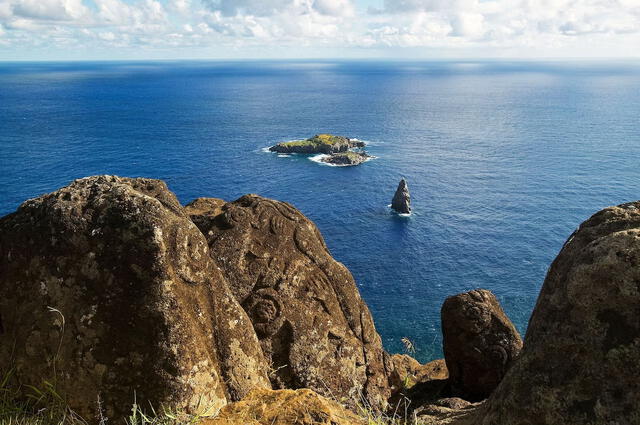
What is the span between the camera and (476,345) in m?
16.3

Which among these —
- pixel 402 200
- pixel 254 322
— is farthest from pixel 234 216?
pixel 402 200

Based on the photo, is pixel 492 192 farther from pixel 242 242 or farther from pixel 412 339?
pixel 242 242

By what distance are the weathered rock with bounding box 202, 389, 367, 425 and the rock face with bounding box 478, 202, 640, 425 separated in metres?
2.75

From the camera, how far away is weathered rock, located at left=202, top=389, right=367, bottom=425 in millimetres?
8414

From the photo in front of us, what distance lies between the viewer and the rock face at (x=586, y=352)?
6426 mm

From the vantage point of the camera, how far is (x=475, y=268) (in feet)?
251

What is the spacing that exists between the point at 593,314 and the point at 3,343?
11.3 m

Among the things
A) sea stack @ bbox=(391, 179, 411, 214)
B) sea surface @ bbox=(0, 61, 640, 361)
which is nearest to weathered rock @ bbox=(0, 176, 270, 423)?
sea surface @ bbox=(0, 61, 640, 361)

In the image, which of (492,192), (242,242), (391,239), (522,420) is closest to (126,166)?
(391,239)

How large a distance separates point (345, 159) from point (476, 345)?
119381mm

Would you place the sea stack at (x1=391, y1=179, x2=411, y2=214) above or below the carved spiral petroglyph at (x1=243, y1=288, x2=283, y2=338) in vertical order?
below

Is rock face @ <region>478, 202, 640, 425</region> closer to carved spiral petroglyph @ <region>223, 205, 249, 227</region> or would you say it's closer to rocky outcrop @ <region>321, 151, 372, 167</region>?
carved spiral petroglyph @ <region>223, 205, 249, 227</region>

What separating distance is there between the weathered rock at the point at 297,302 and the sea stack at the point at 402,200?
271 ft

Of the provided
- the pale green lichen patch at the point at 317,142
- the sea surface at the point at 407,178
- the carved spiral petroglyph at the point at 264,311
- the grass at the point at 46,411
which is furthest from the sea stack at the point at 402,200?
the grass at the point at 46,411
